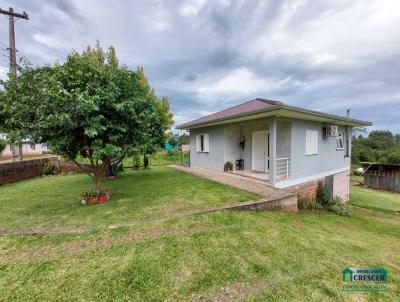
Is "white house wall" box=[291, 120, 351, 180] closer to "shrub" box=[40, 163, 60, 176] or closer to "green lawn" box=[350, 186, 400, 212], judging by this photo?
"green lawn" box=[350, 186, 400, 212]

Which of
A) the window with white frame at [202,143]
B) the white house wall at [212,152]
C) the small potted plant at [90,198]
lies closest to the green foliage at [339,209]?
the white house wall at [212,152]

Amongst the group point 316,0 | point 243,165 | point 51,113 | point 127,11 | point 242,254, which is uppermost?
point 127,11

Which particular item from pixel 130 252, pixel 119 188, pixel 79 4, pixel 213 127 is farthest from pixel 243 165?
pixel 79 4

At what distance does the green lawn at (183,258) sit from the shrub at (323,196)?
2956 millimetres

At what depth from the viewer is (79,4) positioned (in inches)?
273

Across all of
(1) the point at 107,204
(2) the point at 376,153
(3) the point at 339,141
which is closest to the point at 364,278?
(1) the point at 107,204

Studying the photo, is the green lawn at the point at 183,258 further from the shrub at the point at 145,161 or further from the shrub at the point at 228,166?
the shrub at the point at 145,161

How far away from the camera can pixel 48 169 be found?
1048cm

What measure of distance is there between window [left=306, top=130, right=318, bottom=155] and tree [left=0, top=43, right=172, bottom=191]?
23.0 ft

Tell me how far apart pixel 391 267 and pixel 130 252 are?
4.31 metres

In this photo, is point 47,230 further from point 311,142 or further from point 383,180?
point 383,180

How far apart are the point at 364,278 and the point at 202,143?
9.48 metres

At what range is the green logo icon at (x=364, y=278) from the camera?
243cm

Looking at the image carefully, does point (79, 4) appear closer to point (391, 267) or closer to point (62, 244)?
point (62, 244)
